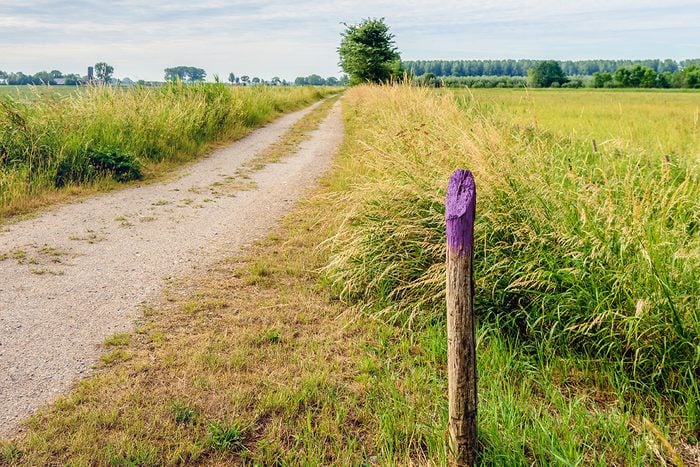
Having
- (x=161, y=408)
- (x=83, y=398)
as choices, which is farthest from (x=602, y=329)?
(x=83, y=398)

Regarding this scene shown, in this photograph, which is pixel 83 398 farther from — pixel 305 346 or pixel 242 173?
pixel 242 173

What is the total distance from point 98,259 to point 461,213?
4.39 m

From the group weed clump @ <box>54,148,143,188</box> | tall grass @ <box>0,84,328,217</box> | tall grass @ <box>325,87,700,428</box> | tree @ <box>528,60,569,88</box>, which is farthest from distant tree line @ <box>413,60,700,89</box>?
tall grass @ <box>325,87,700,428</box>

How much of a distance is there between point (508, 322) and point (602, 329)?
0.61m

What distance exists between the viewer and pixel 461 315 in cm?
205

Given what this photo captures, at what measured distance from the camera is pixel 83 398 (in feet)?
9.21

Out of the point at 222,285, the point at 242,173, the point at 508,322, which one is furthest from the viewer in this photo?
the point at 242,173

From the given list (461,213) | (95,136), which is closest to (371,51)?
(95,136)

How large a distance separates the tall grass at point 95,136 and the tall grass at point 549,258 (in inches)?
219

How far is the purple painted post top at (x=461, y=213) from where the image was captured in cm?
197

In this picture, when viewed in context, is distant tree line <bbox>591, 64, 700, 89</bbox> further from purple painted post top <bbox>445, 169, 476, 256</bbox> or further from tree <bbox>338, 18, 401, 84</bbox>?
purple painted post top <bbox>445, 169, 476, 256</bbox>

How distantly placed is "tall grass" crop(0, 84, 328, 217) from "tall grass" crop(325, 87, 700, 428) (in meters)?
5.55

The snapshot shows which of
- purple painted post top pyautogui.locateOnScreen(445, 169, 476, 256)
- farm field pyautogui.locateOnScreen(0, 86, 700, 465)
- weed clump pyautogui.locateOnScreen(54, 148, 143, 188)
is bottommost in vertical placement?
farm field pyautogui.locateOnScreen(0, 86, 700, 465)

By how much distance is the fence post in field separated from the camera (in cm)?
199
